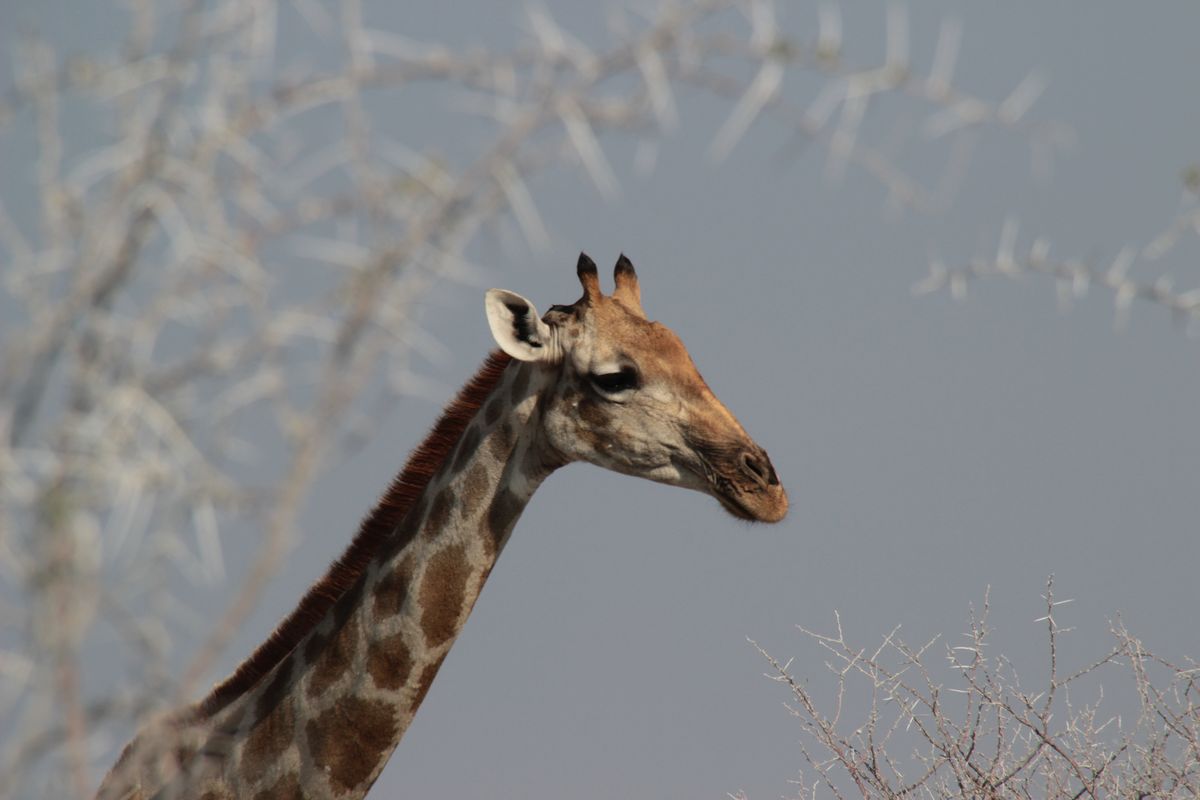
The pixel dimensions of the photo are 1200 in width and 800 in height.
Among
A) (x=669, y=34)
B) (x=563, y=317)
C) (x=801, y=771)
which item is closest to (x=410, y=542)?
(x=563, y=317)

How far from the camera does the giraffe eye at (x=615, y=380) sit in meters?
6.42

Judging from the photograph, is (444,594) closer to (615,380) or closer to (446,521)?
(446,521)

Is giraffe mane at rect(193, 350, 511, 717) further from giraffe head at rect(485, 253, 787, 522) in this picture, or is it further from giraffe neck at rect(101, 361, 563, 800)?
giraffe head at rect(485, 253, 787, 522)

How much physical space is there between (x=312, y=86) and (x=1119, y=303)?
111 inches

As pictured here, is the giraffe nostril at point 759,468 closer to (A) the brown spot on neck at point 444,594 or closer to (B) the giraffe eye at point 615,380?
(B) the giraffe eye at point 615,380

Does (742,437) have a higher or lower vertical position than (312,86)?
higher

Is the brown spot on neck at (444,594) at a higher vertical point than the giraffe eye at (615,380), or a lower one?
lower

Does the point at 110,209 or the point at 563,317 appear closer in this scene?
the point at 110,209

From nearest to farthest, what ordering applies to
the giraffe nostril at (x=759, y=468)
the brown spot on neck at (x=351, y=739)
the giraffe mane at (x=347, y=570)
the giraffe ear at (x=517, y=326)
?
the brown spot on neck at (x=351, y=739) < the giraffe nostril at (x=759, y=468) < the giraffe ear at (x=517, y=326) < the giraffe mane at (x=347, y=570)

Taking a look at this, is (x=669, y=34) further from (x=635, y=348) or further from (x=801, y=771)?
(x=801, y=771)

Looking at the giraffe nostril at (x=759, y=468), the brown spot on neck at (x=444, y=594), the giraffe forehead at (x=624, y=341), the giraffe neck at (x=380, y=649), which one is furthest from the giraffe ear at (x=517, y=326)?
the giraffe nostril at (x=759, y=468)

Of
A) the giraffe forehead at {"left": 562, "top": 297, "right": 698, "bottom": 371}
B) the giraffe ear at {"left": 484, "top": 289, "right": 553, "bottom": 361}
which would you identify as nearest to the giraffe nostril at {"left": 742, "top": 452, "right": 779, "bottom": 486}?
the giraffe forehead at {"left": 562, "top": 297, "right": 698, "bottom": 371}

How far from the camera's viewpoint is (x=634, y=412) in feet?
21.1

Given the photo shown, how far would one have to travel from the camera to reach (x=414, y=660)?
6.06 meters
